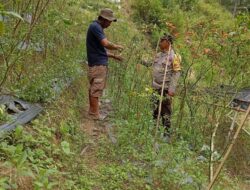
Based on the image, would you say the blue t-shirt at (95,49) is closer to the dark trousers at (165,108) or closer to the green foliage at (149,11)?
the dark trousers at (165,108)

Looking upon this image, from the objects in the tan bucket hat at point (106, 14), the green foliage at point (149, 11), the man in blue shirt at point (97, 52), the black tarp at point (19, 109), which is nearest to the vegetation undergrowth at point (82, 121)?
the black tarp at point (19, 109)

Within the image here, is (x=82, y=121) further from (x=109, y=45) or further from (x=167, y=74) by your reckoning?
(x=167, y=74)

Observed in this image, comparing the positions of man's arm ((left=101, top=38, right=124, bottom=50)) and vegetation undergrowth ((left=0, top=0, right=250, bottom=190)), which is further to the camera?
man's arm ((left=101, top=38, right=124, bottom=50))

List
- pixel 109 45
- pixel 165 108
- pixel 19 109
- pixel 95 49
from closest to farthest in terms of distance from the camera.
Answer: pixel 19 109, pixel 109 45, pixel 95 49, pixel 165 108

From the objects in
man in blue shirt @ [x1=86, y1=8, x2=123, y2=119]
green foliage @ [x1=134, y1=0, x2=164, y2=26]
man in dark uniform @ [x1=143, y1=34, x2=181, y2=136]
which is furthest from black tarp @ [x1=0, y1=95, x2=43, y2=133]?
green foliage @ [x1=134, y1=0, x2=164, y2=26]

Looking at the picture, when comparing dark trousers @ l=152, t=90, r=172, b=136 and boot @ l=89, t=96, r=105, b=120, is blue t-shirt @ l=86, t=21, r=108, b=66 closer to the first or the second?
boot @ l=89, t=96, r=105, b=120

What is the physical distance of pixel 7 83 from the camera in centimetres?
515

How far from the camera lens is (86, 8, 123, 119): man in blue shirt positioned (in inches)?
229

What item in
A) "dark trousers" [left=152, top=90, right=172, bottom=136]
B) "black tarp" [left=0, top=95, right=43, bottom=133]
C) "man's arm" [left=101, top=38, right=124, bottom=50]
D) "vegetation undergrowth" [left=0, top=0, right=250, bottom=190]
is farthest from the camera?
"dark trousers" [left=152, top=90, right=172, bottom=136]

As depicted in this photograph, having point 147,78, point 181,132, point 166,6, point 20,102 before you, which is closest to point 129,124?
point 181,132

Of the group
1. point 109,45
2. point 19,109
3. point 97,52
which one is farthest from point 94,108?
point 19,109

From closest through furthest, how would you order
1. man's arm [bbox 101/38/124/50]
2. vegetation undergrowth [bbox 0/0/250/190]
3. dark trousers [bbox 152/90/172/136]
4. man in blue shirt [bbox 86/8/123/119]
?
vegetation undergrowth [bbox 0/0/250/190]
man's arm [bbox 101/38/124/50]
man in blue shirt [bbox 86/8/123/119]
dark trousers [bbox 152/90/172/136]

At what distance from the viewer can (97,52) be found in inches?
235

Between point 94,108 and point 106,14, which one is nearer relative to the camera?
point 106,14
